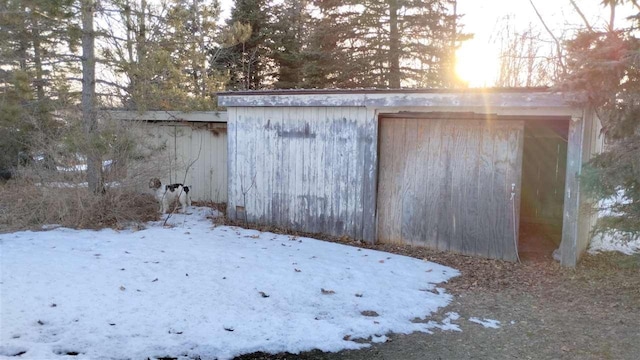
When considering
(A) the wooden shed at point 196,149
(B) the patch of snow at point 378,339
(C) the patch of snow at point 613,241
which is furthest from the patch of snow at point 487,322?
(A) the wooden shed at point 196,149

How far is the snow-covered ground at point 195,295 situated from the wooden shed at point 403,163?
2.99 feet

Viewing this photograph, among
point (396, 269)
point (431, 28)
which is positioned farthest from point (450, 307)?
point (431, 28)

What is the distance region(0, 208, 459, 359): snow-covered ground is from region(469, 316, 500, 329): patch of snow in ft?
0.62

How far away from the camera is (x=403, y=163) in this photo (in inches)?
295

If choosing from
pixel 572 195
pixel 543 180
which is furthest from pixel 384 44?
pixel 572 195

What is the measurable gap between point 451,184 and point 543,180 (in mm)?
4975

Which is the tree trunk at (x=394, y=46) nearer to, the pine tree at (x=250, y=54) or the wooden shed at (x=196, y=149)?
the pine tree at (x=250, y=54)

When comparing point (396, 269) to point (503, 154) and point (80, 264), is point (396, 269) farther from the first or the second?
point (80, 264)

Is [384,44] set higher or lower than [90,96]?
higher

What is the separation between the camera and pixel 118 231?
744 cm

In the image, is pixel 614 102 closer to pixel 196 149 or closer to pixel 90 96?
pixel 90 96

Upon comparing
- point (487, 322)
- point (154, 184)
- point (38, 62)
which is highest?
point (38, 62)

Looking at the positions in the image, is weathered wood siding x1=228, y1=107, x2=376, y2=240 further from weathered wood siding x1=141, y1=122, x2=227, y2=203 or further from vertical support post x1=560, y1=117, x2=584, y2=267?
vertical support post x1=560, y1=117, x2=584, y2=267

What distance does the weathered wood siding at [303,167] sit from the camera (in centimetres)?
768
